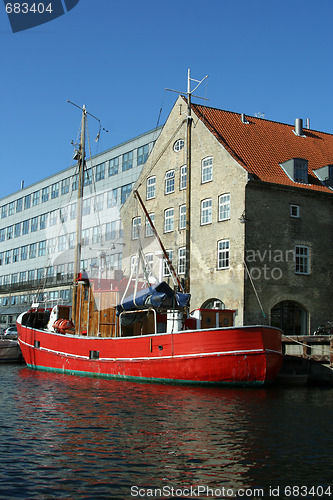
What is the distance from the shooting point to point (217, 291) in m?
34.6

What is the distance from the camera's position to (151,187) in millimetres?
43188

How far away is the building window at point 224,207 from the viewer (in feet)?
115

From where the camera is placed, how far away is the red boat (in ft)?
75.8

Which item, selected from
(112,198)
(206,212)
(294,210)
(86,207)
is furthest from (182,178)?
(86,207)

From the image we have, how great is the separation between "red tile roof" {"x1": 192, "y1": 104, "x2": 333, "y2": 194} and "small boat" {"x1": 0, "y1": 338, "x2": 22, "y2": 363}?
2009 cm

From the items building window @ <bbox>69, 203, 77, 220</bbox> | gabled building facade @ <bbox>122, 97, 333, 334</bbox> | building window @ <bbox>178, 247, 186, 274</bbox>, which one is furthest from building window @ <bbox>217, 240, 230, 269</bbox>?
building window @ <bbox>69, 203, 77, 220</bbox>

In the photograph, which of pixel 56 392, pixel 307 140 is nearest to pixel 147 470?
pixel 56 392

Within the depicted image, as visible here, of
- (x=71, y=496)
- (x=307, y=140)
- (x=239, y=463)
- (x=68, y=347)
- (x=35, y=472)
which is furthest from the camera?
(x=307, y=140)

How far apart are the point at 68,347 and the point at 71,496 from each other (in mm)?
21206

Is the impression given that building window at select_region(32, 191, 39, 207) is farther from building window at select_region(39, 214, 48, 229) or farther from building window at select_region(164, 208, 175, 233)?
building window at select_region(164, 208, 175, 233)

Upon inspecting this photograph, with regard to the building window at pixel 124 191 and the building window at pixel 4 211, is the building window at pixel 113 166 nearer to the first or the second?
the building window at pixel 124 191

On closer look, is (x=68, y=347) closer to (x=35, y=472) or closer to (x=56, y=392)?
(x=56, y=392)

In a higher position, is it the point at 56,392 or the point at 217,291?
the point at 217,291

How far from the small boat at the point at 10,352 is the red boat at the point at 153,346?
574 cm
